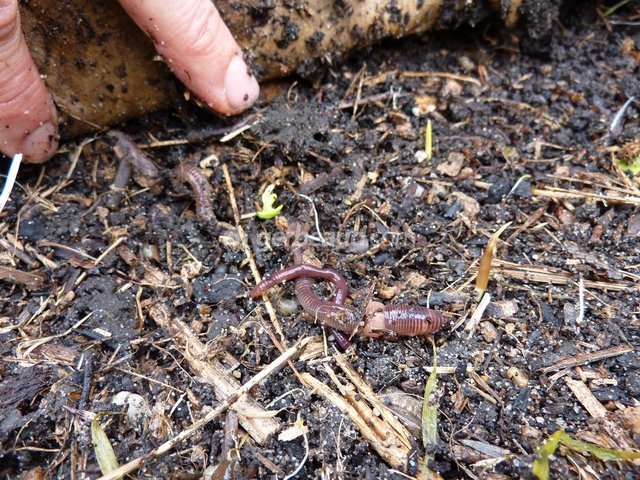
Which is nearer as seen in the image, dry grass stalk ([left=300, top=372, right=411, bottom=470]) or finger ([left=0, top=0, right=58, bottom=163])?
dry grass stalk ([left=300, top=372, right=411, bottom=470])

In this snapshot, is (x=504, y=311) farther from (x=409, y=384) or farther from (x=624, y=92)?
(x=624, y=92)

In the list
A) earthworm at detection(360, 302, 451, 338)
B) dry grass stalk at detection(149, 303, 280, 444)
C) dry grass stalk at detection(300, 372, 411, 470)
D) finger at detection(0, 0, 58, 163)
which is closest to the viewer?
dry grass stalk at detection(300, 372, 411, 470)

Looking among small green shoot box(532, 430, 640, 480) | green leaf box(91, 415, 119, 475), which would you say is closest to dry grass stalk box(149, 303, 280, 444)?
green leaf box(91, 415, 119, 475)

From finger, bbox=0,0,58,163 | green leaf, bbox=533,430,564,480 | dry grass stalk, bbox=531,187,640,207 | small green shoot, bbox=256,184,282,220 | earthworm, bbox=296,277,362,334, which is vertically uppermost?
finger, bbox=0,0,58,163

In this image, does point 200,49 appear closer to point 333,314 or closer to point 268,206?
point 268,206

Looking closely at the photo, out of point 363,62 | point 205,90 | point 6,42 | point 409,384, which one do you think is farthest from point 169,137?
point 409,384

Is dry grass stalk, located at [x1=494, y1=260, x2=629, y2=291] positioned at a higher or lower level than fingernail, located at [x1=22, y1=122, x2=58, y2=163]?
lower

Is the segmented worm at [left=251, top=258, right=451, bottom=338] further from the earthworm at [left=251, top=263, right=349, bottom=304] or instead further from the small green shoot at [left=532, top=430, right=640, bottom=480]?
the small green shoot at [left=532, top=430, right=640, bottom=480]
